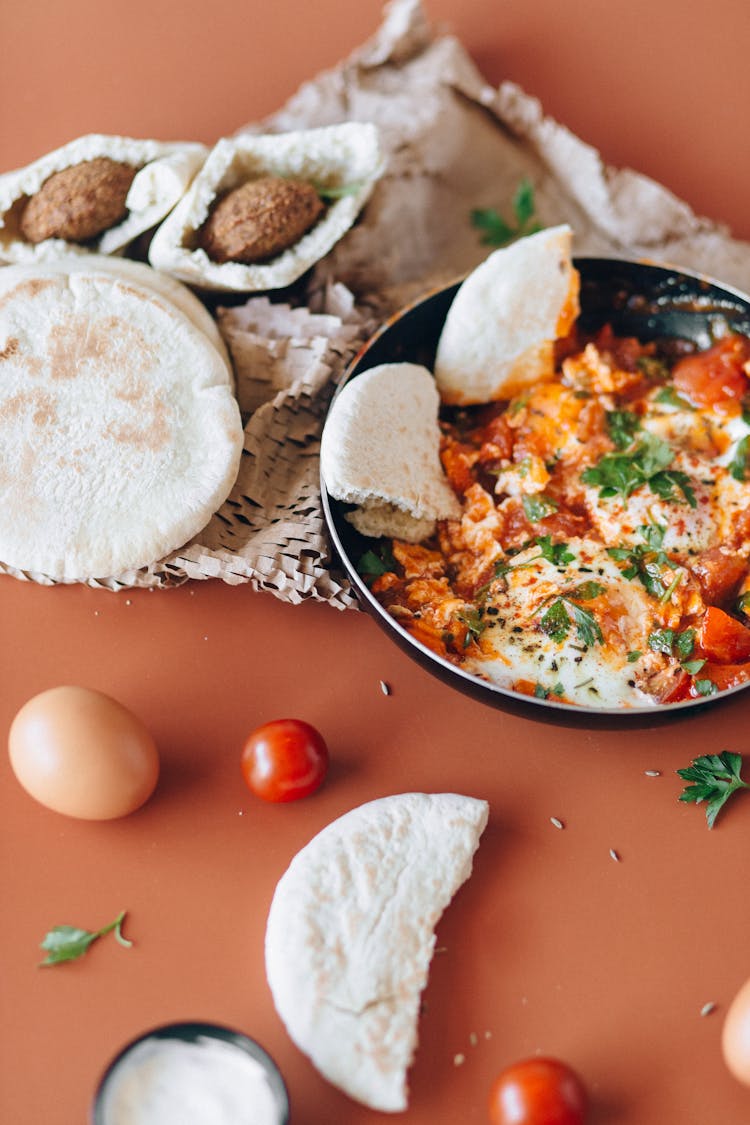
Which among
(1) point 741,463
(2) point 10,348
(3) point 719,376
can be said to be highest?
(2) point 10,348

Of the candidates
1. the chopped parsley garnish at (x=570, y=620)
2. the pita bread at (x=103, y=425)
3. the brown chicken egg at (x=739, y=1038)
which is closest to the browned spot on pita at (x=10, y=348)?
the pita bread at (x=103, y=425)

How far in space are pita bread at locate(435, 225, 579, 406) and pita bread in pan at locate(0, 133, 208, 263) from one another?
2.66 feet

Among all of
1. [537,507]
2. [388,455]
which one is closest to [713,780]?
[537,507]

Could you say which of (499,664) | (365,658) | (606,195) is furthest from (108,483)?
(606,195)

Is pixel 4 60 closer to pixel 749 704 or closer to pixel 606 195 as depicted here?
pixel 606 195

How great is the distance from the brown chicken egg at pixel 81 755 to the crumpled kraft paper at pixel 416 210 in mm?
783

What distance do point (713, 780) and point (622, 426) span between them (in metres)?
0.92

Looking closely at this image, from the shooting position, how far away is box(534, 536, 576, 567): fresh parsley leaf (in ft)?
7.60

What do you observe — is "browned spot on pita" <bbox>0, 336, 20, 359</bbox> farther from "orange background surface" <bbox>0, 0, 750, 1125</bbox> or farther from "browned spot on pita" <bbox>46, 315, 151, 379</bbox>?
"orange background surface" <bbox>0, 0, 750, 1125</bbox>

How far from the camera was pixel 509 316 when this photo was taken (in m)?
2.57

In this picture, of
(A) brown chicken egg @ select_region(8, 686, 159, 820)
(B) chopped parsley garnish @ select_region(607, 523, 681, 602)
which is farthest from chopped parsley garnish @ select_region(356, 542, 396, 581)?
(A) brown chicken egg @ select_region(8, 686, 159, 820)

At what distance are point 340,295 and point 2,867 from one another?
1.65 metres

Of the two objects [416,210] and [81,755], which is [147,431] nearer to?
[81,755]

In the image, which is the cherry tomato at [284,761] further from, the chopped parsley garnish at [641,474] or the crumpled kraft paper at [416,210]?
the chopped parsley garnish at [641,474]
